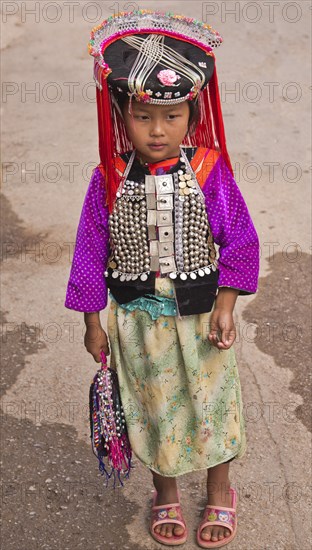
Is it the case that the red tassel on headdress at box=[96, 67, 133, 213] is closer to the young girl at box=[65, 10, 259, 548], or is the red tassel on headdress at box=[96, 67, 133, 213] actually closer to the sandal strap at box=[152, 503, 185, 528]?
the young girl at box=[65, 10, 259, 548]

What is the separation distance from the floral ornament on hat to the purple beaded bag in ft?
3.34

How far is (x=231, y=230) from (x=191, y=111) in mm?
428

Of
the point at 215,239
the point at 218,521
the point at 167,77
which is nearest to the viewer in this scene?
the point at 167,77

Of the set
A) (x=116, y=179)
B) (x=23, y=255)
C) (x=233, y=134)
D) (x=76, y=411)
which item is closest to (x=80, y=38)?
(x=233, y=134)

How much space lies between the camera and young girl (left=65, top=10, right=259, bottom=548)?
9.84 feet

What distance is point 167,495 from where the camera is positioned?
3.70 metres

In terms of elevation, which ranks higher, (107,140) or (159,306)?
(107,140)

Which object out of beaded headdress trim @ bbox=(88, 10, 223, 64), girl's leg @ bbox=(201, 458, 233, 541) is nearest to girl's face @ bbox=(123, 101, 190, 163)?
beaded headdress trim @ bbox=(88, 10, 223, 64)

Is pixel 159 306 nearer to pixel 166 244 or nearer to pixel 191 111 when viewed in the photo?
pixel 166 244

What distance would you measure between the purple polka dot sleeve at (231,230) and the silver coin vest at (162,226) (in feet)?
0.13

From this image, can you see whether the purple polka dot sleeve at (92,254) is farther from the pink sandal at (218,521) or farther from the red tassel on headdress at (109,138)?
the pink sandal at (218,521)

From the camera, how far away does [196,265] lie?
3217mm

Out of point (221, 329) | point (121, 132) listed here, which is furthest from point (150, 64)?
point (221, 329)

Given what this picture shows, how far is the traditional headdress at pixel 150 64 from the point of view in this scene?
2918mm
